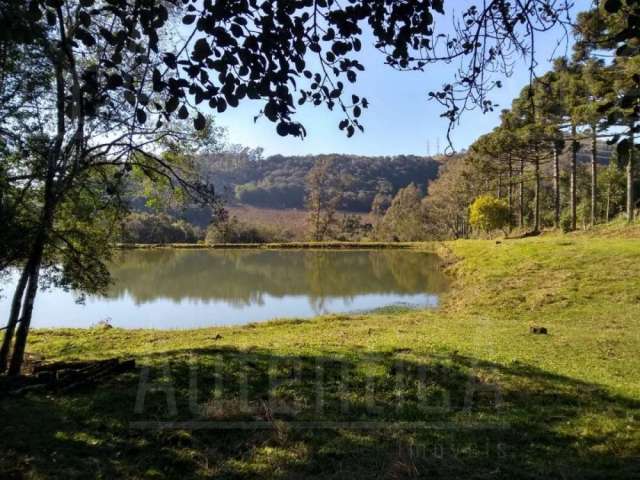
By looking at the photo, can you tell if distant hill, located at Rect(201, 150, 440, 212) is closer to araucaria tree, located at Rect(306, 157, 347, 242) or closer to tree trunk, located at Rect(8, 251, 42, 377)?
araucaria tree, located at Rect(306, 157, 347, 242)

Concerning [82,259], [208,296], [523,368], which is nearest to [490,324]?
[523,368]

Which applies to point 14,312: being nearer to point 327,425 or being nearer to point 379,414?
point 327,425

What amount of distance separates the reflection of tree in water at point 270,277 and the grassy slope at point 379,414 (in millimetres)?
9519

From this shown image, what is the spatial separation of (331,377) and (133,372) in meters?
2.48

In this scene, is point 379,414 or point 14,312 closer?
point 379,414

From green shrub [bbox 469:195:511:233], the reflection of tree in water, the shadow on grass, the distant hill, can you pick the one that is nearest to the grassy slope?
the shadow on grass

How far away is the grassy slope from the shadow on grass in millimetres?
17

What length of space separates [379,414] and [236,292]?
15388 mm

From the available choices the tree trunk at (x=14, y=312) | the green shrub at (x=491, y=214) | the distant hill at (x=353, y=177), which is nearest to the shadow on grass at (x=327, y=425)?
the tree trunk at (x=14, y=312)

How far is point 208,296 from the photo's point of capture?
60.6ft

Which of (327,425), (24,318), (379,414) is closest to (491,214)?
(24,318)

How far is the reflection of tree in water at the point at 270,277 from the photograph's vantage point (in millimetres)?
19156

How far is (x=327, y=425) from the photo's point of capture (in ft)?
13.5

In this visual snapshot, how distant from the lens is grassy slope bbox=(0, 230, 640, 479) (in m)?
3.32
